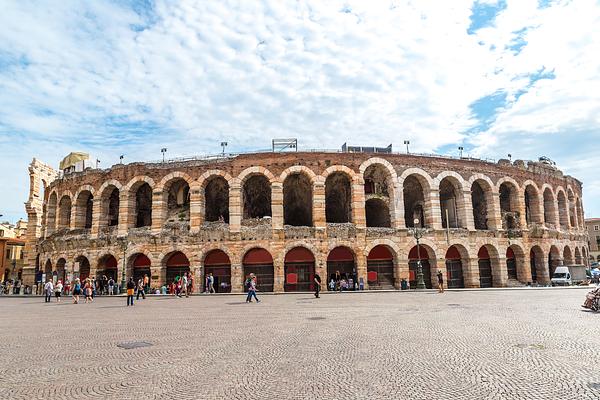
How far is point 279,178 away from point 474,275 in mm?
16116

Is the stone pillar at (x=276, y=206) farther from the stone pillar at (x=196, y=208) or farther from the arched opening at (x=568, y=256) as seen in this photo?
the arched opening at (x=568, y=256)

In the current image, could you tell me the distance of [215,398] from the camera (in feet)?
17.4

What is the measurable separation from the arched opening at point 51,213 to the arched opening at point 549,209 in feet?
142

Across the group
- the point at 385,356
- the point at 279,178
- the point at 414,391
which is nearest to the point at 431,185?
the point at 279,178

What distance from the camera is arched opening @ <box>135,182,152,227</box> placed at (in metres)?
31.8

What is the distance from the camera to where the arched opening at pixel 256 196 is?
30.7 metres

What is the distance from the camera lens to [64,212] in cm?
3384

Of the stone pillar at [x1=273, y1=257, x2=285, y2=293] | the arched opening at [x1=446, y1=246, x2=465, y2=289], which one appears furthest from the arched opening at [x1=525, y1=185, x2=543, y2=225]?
the stone pillar at [x1=273, y1=257, x2=285, y2=293]

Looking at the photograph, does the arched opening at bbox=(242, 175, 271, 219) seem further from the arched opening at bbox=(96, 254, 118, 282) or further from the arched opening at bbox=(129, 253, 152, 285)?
the arched opening at bbox=(96, 254, 118, 282)

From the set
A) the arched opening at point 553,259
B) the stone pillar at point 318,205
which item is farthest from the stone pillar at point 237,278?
the arched opening at point 553,259

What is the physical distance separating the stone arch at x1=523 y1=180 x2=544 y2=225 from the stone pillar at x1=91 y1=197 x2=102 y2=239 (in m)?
34.3

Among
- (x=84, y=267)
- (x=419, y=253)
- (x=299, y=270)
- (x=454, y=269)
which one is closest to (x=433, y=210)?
(x=419, y=253)

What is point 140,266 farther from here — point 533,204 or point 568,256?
point 568,256

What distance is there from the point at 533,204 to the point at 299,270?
2178 centimetres
